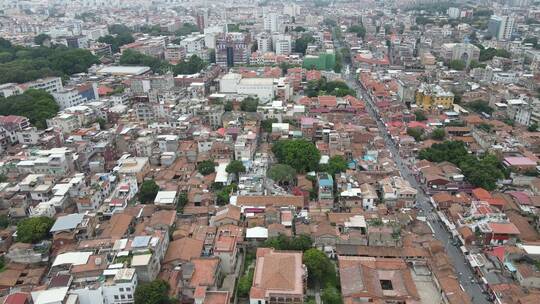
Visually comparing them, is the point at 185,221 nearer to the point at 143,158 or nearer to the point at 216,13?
the point at 143,158

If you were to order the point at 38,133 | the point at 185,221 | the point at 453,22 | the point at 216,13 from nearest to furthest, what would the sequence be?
the point at 185,221 < the point at 38,133 < the point at 453,22 < the point at 216,13

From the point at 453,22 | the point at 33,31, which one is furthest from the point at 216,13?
the point at 453,22

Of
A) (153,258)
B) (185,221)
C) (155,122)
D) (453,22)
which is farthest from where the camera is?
(453,22)

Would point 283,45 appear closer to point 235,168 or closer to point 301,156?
point 301,156

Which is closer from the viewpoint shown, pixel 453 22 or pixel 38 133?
pixel 38 133

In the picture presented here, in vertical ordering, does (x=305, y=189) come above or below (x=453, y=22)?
below

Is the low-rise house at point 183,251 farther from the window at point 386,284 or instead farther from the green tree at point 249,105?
the green tree at point 249,105

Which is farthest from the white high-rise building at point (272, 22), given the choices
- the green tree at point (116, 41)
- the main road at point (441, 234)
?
the main road at point (441, 234)
